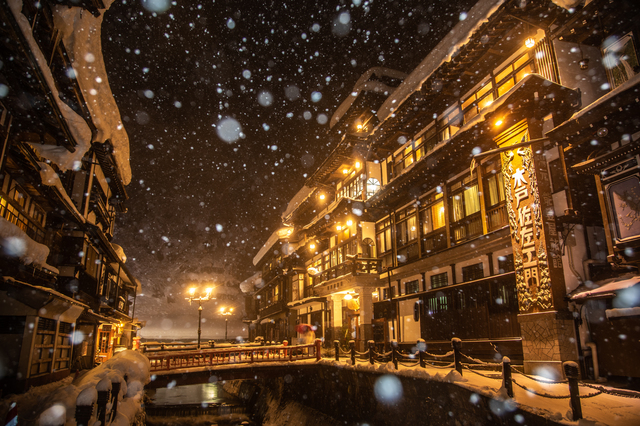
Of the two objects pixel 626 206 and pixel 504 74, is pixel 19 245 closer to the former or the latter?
pixel 626 206

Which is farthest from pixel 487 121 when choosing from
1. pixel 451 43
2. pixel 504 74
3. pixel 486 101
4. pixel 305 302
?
pixel 305 302

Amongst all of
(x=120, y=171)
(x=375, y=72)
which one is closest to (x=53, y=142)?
(x=120, y=171)

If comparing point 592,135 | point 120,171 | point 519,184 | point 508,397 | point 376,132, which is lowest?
point 508,397

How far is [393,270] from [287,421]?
10395 millimetres

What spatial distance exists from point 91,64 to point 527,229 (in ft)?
63.3

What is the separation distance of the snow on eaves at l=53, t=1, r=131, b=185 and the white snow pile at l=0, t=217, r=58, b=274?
8.51 metres

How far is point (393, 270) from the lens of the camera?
21203 millimetres

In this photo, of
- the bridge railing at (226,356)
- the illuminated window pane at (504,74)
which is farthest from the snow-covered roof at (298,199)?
the illuminated window pane at (504,74)

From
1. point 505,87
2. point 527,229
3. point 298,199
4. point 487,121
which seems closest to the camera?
point 527,229

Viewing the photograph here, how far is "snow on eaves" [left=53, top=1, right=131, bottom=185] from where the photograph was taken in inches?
526

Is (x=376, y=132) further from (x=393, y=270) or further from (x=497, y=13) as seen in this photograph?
(x=497, y=13)

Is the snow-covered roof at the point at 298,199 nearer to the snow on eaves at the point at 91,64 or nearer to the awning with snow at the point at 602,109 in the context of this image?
the snow on eaves at the point at 91,64

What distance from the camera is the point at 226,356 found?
19.1 meters

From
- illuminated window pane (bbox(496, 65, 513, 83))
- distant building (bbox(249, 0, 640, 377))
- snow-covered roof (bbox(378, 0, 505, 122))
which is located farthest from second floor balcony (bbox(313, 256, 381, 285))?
illuminated window pane (bbox(496, 65, 513, 83))
